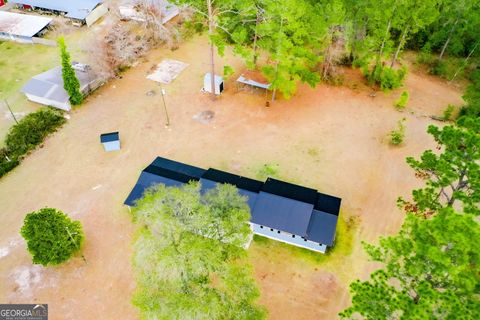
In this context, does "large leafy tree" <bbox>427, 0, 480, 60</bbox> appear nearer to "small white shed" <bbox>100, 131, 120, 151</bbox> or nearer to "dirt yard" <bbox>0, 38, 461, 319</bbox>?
"dirt yard" <bbox>0, 38, 461, 319</bbox>

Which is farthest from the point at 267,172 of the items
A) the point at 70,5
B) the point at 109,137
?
the point at 70,5

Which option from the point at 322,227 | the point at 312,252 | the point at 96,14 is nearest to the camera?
the point at 322,227

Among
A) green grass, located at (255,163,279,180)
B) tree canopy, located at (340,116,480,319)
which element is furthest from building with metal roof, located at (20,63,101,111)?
tree canopy, located at (340,116,480,319)

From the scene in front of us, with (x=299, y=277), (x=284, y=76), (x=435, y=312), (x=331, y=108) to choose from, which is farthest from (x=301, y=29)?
(x=435, y=312)

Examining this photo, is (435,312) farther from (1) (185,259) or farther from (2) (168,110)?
(2) (168,110)

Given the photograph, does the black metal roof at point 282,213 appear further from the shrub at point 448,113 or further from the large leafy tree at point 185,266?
the shrub at point 448,113

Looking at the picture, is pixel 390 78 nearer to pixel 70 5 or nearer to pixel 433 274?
pixel 433 274

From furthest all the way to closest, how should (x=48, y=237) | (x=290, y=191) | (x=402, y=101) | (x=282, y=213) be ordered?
1. (x=402, y=101)
2. (x=290, y=191)
3. (x=282, y=213)
4. (x=48, y=237)
